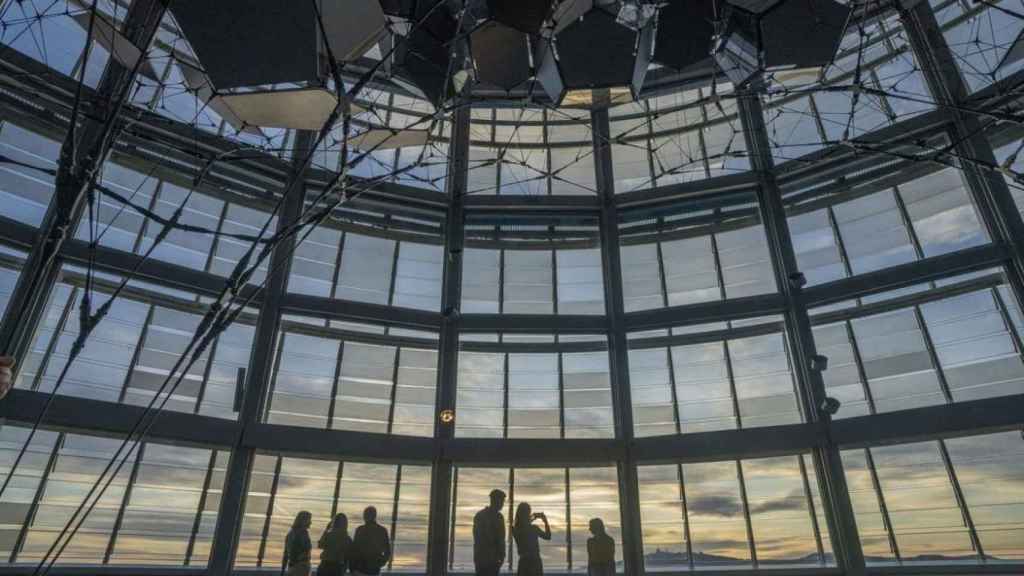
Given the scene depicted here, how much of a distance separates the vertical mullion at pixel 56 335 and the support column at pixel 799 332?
37.0 ft

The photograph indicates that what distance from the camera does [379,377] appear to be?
11.3 m

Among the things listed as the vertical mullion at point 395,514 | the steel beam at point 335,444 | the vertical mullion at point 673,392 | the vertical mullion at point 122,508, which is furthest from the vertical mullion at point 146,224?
the vertical mullion at point 673,392

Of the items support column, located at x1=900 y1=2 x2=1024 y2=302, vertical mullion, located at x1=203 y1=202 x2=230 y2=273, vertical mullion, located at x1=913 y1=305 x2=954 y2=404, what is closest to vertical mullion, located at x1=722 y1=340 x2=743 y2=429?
vertical mullion, located at x1=913 y1=305 x2=954 y2=404

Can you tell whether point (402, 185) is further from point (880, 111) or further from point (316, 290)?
point (880, 111)

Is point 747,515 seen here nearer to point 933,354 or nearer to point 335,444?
point 933,354

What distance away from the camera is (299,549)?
294 inches

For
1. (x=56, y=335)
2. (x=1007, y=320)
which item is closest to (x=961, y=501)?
(x=1007, y=320)

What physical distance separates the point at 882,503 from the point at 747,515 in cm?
216

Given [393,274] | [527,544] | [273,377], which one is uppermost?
[393,274]

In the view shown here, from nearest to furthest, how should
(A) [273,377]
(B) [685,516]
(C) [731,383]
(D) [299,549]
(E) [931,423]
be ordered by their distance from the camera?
(D) [299,549] → (E) [931,423] → (B) [685,516] → (A) [273,377] → (C) [731,383]

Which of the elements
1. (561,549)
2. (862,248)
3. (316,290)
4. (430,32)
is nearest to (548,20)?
(430,32)

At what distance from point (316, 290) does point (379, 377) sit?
7.32 ft

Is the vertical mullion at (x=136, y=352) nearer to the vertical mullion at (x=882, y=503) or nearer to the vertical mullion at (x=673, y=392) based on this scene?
the vertical mullion at (x=673, y=392)

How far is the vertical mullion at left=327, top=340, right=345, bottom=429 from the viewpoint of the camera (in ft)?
35.1
